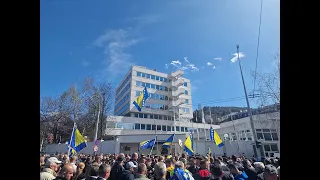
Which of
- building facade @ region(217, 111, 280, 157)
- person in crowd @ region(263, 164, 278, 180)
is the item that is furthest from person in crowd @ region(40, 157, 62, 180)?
building facade @ region(217, 111, 280, 157)

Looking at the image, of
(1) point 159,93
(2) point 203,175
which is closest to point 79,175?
(2) point 203,175

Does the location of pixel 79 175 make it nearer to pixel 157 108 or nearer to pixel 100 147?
pixel 100 147

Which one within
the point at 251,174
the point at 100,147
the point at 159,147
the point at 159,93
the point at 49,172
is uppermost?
the point at 159,93

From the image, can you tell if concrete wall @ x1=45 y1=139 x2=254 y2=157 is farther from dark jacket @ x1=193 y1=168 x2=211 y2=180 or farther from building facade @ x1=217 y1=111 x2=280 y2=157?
dark jacket @ x1=193 y1=168 x2=211 y2=180

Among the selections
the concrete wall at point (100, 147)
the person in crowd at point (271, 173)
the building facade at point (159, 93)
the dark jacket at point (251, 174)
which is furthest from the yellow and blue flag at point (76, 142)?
the building facade at point (159, 93)

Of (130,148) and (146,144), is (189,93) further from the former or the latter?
(146,144)

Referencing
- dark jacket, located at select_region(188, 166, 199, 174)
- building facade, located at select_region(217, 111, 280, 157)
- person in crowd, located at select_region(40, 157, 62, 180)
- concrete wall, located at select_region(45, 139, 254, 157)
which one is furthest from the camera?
building facade, located at select_region(217, 111, 280, 157)

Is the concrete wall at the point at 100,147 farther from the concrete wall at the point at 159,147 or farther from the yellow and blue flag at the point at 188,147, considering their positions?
the yellow and blue flag at the point at 188,147
